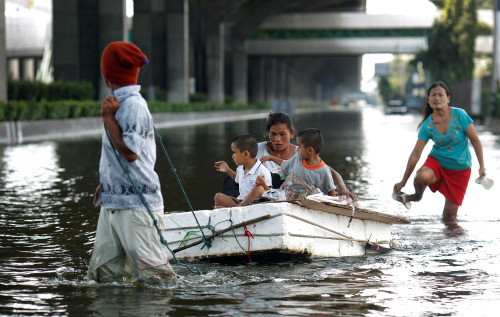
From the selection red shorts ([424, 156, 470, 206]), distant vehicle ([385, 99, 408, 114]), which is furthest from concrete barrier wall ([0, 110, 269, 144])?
distant vehicle ([385, 99, 408, 114])

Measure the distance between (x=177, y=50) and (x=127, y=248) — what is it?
58.3 meters

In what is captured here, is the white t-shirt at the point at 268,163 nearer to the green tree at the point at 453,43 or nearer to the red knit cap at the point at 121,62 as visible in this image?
the red knit cap at the point at 121,62

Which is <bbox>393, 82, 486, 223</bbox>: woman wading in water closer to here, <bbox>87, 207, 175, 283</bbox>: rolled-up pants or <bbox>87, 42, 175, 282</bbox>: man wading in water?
<bbox>87, 207, 175, 283</bbox>: rolled-up pants

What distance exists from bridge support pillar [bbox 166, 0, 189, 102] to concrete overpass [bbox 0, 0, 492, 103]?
0.21ft

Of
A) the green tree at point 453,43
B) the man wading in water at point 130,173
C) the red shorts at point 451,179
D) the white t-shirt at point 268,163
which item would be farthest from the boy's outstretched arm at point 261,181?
the green tree at point 453,43

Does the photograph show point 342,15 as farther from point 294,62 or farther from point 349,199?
point 349,199

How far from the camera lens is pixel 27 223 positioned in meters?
10.5

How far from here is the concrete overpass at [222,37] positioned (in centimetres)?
5384

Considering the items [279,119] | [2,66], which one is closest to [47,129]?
[2,66]

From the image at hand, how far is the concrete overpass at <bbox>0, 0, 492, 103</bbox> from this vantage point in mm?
53844

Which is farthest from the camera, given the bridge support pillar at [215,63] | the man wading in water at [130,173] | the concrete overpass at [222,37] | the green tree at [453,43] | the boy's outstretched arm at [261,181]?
the green tree at [453,43]

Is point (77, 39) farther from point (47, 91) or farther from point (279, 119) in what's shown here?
point (279, 119)

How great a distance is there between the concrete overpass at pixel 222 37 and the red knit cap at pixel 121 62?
4418 cm

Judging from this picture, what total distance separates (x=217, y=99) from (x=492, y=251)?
73.0 metres
